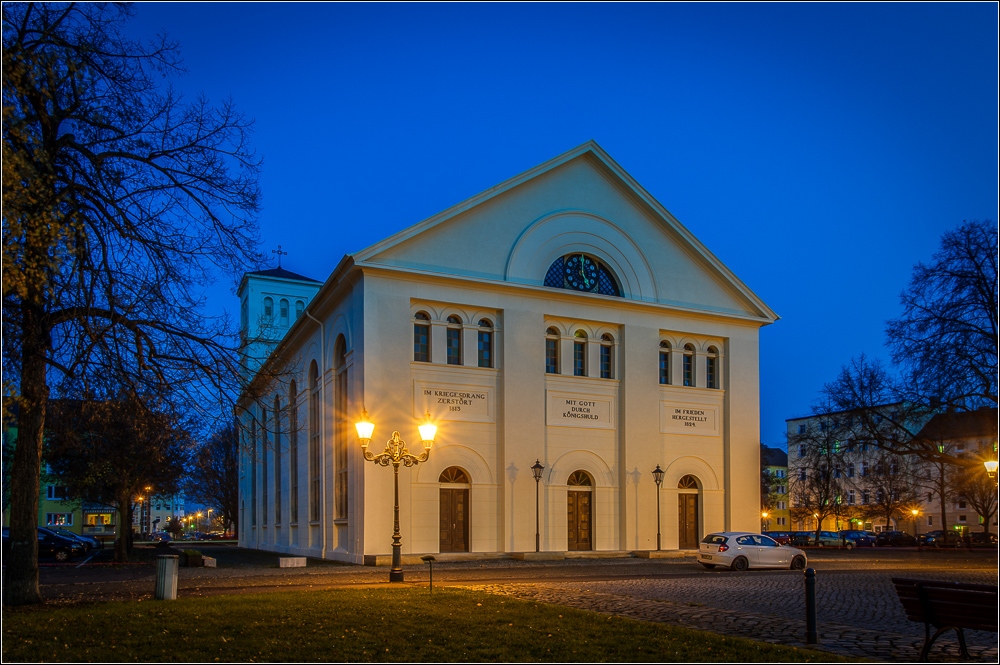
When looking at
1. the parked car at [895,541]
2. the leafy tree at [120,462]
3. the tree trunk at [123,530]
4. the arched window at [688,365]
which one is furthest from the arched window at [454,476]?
the parked car at [895,541]

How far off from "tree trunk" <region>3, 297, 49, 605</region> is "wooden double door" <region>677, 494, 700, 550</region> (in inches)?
1100

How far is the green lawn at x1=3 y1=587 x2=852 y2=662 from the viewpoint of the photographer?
10.1m

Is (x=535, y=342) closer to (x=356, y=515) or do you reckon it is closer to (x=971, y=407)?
(x=356, y=515)

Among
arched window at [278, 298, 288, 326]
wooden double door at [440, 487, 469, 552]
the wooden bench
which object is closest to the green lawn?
the wooden bench

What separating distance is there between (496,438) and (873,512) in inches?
2241

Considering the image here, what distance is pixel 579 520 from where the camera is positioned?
36188mm

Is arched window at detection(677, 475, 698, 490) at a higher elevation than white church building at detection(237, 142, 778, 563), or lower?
lower

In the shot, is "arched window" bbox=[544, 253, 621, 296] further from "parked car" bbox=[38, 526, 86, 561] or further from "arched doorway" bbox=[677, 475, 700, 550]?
"parked car" bbox=[38, 526, 86, 561]

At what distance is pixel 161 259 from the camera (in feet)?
49.1

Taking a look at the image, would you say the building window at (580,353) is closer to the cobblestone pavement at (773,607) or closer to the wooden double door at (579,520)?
the wooden double door at (579,520)

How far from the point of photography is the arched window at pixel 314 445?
39.9 metres

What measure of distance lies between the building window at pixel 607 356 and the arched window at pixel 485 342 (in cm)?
519

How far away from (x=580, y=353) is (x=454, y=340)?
5.77 meters

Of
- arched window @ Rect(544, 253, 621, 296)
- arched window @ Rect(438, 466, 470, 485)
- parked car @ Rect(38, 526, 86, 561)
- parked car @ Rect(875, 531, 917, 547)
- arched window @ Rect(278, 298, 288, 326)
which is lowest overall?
parked car @ Rect(875, 531, 917, 547)
